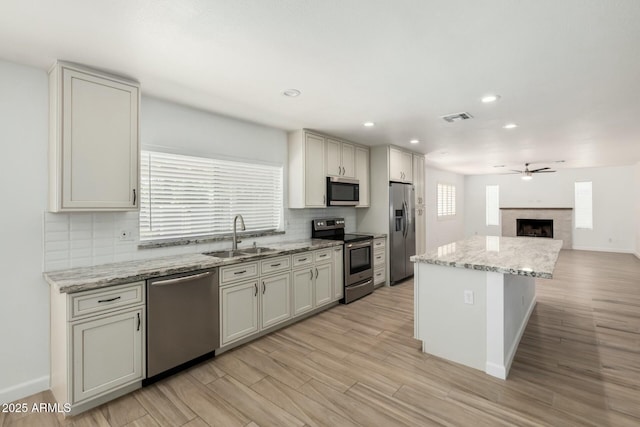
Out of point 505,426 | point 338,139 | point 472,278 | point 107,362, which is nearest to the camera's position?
point 505,426

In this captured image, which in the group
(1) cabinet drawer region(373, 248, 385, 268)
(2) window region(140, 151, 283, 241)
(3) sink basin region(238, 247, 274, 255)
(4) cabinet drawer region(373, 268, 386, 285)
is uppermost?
(2) window region(140, 151, 283, 241)

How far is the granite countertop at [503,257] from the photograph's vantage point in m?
→ 2.34

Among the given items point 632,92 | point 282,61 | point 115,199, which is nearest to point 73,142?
Result: point 115,199

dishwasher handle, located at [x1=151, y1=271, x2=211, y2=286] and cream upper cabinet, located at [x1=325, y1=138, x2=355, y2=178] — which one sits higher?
cream upper cabinet, located at [x1=325, y1=138, x2=355, y2=178]

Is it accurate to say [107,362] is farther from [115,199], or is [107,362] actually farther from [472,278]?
[472,278]

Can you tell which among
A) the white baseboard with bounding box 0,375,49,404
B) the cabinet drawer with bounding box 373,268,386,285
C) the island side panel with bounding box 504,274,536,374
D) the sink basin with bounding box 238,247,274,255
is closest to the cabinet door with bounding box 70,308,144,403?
the white baseboard with bounding box 0,375,49,404

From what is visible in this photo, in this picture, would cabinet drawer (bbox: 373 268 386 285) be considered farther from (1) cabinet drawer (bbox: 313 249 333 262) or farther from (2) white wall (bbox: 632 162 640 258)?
(2) white wall (bbox: 632 162 640 258)

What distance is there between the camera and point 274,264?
3326 mm

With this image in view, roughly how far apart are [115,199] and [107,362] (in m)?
1.19

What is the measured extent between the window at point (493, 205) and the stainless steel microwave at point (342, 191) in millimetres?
7545

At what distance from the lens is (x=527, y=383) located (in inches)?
94.2

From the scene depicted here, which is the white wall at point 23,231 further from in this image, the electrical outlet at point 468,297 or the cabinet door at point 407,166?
the cabinet door at point 407,166

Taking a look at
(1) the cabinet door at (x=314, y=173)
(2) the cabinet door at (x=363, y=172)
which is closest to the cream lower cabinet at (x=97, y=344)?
(1) the cabinet door at (x=314, y=173)

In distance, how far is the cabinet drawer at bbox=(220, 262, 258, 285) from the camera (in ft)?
9.34
